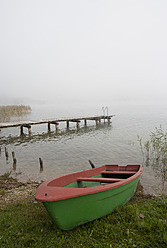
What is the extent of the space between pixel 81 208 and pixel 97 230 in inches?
22.7

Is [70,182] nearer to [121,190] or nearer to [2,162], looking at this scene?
[121,190]

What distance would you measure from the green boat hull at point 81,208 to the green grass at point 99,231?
167mm

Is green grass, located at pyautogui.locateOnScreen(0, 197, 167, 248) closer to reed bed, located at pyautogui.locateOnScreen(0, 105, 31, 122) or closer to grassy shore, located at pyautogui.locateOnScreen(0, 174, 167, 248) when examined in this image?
grassy shore, located at pyautogui.locateOnScreen(0, 174, 167, 248)

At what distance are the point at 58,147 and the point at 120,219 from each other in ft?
37.5

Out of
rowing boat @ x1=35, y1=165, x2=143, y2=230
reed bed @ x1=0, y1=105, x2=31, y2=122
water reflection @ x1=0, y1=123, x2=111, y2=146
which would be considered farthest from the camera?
reed bed @ x1=0, y1=105, x2=31, y2=122

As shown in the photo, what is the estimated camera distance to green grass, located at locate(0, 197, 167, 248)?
343 centimetres

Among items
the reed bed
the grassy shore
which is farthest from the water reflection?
the grassy shore

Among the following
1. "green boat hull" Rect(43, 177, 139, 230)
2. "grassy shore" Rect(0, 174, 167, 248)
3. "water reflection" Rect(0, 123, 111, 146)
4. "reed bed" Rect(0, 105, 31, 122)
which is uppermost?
"reed bed" Rect(0, 105, 31, 122)

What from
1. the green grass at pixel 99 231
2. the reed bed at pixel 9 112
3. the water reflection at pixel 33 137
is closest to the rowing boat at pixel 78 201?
the green grass at pixel 99 231

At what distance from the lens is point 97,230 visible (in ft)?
12.6

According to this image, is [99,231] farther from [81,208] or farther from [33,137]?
[33,137]

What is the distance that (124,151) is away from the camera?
13.2 m

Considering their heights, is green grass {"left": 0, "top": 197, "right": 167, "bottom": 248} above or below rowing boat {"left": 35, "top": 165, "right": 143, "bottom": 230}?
below

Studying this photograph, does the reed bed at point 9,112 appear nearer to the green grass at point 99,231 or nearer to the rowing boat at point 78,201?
the green grass at point 99,231
